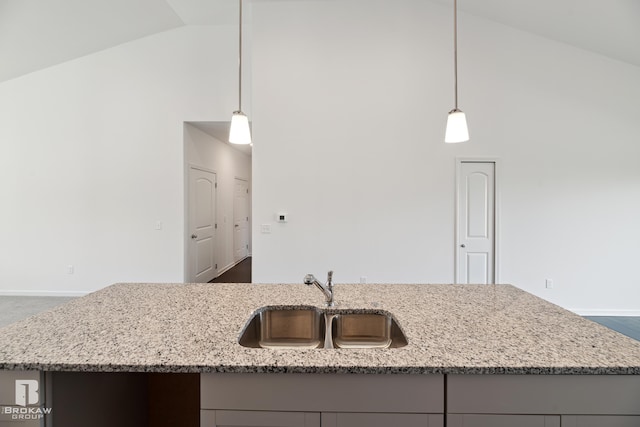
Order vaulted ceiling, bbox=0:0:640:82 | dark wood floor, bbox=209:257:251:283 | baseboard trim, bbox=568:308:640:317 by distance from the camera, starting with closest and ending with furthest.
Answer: vaulted ceiling, bbox=0:0:640:82, baseboard trim, bbox=568:308:640:317, dark wood floor, bbox=209:257:251:283

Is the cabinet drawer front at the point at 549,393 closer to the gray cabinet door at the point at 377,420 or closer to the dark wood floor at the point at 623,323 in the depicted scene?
the gray cabinet door at the point at 377,420

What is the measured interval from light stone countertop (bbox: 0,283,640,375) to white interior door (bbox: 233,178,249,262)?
4.63 metres

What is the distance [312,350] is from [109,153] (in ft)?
14.2

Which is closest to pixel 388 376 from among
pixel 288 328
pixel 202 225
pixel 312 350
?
pixel 312 350

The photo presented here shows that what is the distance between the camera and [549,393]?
854 mm

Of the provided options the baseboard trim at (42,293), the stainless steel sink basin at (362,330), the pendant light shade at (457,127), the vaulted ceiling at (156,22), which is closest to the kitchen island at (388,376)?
the stainless steel sink basin at (362,330)

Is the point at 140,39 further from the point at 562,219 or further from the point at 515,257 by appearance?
the point at 562,219

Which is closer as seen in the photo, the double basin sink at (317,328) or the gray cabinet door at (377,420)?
the gray cabinet door at (377,420)

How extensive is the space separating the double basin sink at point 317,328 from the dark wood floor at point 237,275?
348cm

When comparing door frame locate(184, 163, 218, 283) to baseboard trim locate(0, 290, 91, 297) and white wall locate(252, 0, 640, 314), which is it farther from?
baseboard trim locate(0, 290, 91, 297)

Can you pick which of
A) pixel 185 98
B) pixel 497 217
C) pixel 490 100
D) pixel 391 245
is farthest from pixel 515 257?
pixel 185 98

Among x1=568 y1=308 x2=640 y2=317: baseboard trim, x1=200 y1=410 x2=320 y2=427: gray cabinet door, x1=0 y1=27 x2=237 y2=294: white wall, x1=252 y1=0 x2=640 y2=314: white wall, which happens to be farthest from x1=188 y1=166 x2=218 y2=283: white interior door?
x1=568 y1=308 x2=640 y2=317: baseboard trim

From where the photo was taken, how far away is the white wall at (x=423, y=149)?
343 cm

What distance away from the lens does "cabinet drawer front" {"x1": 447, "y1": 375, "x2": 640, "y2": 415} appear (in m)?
0.85
